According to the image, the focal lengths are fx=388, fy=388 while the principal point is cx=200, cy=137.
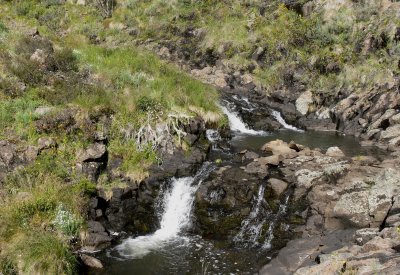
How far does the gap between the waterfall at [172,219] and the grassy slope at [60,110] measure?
1359 mm

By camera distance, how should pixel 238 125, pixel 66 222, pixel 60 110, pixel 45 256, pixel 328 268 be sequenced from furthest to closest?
pixel 238 125 → pixel 60 110 → pixel 66 222 → pixel 45 256 → pixel 328 268

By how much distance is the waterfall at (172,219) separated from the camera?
11.0m

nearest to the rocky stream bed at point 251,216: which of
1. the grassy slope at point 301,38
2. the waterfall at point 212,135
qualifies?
the waterfall at point 212,135

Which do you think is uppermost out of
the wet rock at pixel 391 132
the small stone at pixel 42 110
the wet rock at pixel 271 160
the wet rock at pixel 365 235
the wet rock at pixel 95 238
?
the small stone at pixel 42 110

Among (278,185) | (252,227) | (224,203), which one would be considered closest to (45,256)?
(224,203)

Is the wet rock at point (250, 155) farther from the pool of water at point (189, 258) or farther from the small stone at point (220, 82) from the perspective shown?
the small stone at point (220, 82)

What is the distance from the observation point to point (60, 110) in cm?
1360

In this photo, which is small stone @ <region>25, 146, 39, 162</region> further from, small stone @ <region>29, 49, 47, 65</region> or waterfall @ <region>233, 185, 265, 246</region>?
waterfall @ <region>233, 185, 265, 246</region>

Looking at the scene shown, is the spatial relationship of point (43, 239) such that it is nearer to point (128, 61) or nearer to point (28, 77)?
point (28, 77)

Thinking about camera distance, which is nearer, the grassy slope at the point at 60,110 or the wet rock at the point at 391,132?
the grassy slope at the point at 60,110

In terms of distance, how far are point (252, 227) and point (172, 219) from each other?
2595mm

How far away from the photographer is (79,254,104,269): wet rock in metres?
9.91

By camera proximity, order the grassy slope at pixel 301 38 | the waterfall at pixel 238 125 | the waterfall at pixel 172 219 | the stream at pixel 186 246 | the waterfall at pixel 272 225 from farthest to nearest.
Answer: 1. the grassy slope at pixel 301 38
2. the waterfall at pixel 238 125
3. the waterfall at pixel 272 225
4. the waterfall at pixel 172 219
5. the stream at pixel 186 246

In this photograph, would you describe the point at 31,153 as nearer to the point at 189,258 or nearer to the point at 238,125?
the point at 189,258
